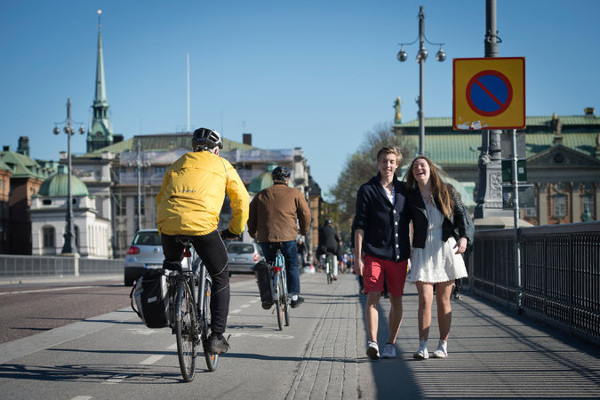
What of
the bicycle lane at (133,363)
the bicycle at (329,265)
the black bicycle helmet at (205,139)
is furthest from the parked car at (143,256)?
the black bicycle helmet at (205,139)

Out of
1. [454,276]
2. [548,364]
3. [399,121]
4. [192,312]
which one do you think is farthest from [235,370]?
[399,121]

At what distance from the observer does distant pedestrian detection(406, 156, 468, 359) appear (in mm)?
8008

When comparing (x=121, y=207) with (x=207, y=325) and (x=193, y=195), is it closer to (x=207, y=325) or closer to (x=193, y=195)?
(x=207, y=325)

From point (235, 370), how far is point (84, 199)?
10032 cm

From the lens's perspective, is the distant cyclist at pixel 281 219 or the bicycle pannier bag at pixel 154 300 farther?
the distant cyclist at pixel 281 219

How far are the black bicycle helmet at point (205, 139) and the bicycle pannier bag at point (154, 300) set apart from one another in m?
1.14

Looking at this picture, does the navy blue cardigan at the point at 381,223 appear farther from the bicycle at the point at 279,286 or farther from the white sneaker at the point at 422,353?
the bicycle at the point at 279,286

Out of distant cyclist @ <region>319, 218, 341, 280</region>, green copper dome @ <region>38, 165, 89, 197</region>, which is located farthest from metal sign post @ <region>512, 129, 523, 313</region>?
green copper dome @ <region>38, 165, 89, 197</region>

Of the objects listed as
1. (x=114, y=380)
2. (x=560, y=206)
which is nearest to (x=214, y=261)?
(x=114, y=380)

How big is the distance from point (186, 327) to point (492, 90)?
6.71 metres

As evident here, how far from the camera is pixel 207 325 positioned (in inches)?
288

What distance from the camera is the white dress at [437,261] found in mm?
8008

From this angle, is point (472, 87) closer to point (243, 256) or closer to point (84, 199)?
point (243, 256)

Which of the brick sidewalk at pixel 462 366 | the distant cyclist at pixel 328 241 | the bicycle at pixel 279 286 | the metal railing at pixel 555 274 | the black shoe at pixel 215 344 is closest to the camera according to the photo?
the brick sidewalk at pixel 462 366
